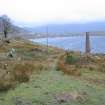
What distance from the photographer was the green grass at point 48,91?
12.5 metres

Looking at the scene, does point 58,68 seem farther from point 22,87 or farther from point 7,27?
point 7,27

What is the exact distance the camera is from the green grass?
1252cm

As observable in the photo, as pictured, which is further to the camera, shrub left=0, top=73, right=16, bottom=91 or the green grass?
shrub left=0, top=73, right=16, bottom=91

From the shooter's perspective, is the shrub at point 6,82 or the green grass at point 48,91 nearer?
the green grass at point 48,91

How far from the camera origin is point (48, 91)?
13539mm

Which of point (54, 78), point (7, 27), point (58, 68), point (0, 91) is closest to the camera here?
point (0, 91)

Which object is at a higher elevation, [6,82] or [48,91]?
[6,82]

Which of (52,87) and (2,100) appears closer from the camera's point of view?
(2,100)

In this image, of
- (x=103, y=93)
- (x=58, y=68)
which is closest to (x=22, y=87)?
(x=103, y=93)

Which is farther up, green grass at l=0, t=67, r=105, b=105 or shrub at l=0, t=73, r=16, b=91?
shrub at l=0, t=73, r=16, b=91

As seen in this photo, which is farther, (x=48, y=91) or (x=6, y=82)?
(x=6, y=82)

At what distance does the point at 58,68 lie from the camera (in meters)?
21.1

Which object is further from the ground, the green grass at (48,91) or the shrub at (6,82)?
the shrub at (6,82)

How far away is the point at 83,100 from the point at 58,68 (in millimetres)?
8354
